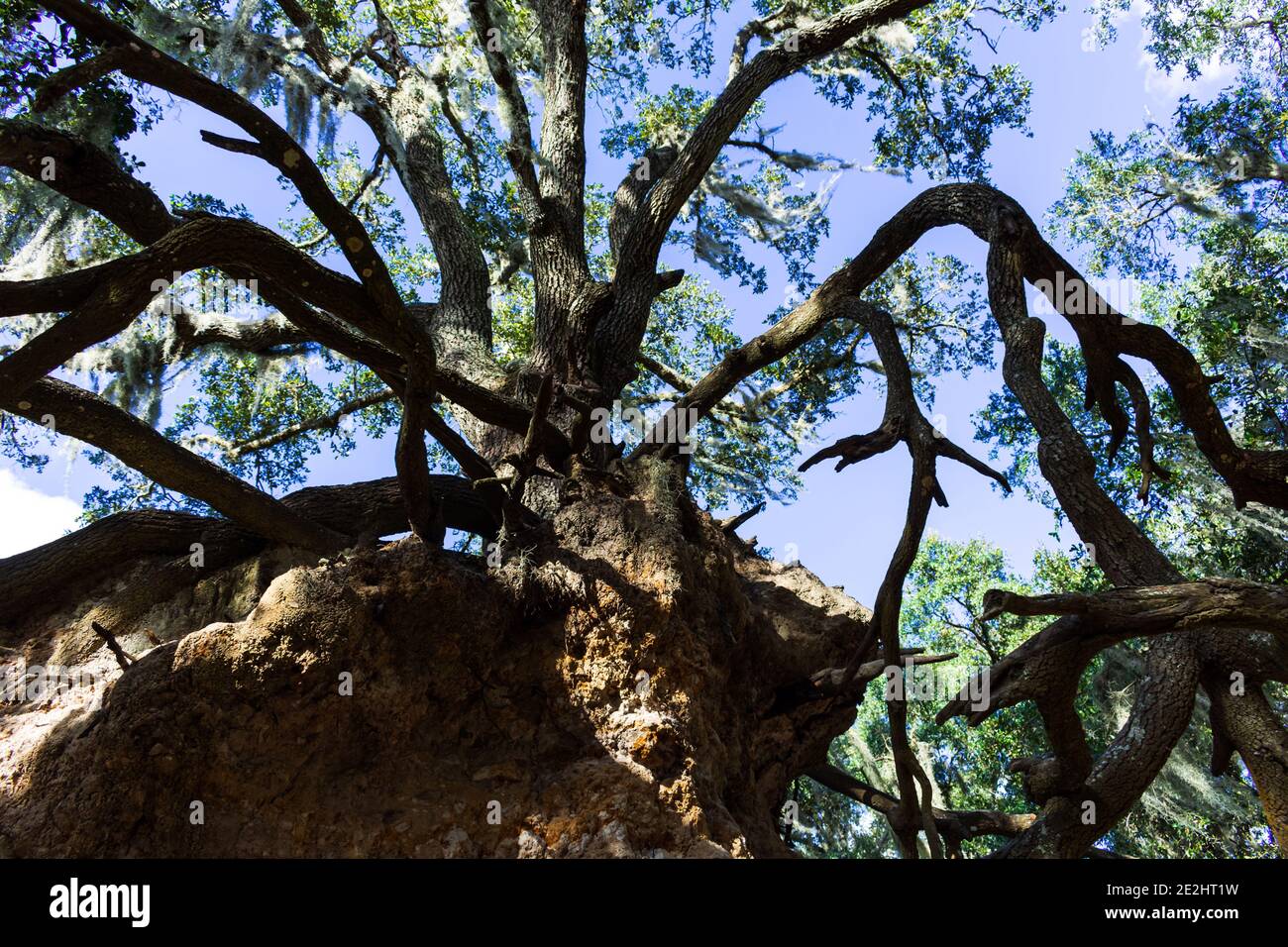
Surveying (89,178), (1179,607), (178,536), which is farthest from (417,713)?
(1179,607)

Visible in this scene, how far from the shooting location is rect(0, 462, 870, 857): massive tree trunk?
3424 millimetres

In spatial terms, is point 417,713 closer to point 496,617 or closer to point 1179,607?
point 496,617

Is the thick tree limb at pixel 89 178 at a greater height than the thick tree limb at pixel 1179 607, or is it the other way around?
the thick tree limb at pixel 89 178

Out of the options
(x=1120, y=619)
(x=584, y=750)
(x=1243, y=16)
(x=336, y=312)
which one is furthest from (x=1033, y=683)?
(x=1243, y=16)

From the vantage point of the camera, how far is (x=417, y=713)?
12.7 feet

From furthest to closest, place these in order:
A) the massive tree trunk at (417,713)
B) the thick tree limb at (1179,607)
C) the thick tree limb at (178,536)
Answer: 1. the thick tree limb at (178,536)
2. the thick tree limb at (1179,607)
3. the massive tree trunk at (417,713)

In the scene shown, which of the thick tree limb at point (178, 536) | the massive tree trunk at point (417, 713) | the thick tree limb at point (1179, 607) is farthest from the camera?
the thick tree limb at point (178, 536)

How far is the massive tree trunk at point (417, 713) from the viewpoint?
11.2ft

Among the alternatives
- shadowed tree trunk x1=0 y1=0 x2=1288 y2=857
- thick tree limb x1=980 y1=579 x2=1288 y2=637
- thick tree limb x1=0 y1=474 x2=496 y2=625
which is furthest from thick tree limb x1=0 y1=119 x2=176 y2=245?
thick tree limb x1=980 y1=579 x2=1288 y2=637

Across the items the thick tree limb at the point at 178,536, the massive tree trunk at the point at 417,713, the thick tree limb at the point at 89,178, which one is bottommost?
the massive tree trunk at the point at 417,713

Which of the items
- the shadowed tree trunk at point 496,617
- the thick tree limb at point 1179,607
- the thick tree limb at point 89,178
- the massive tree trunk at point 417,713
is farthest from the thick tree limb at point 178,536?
the thick tree limb at point 1179,607

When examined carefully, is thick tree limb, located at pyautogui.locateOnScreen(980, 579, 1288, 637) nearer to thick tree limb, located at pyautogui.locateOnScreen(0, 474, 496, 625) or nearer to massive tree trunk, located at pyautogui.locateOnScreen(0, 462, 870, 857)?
massive tree trunk, located at pyautogui.locateOnScreen(0, 462, 870, 857)

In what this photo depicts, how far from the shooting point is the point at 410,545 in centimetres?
419

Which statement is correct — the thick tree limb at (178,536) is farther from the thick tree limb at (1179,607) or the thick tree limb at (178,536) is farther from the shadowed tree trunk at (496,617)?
the thick tree limb at (1179,607)
